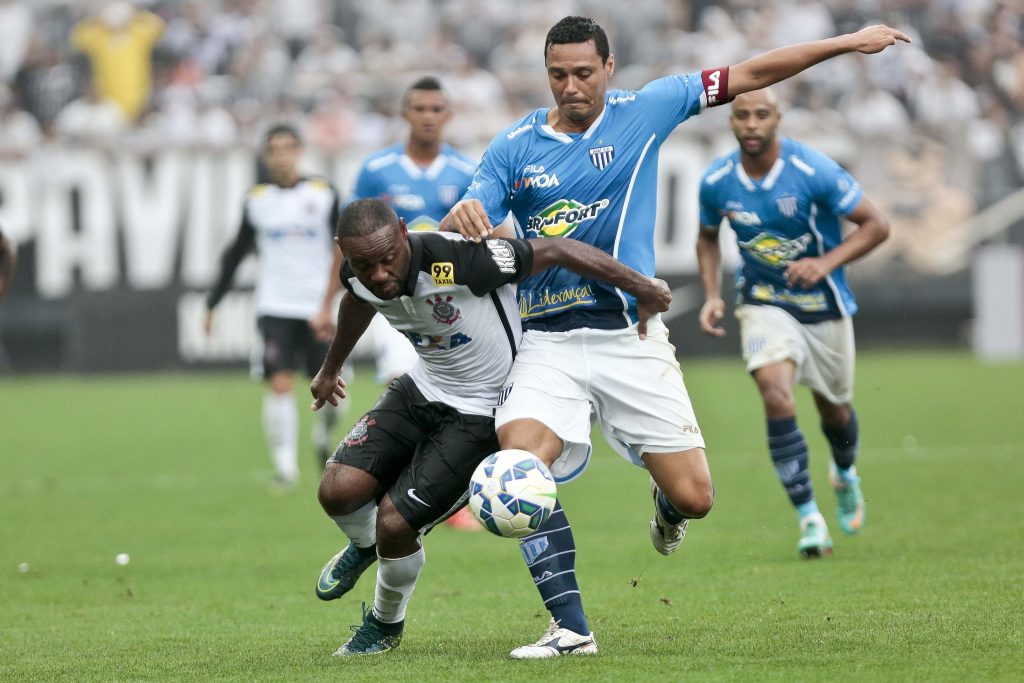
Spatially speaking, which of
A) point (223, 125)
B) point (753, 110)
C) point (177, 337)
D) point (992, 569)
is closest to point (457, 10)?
point (223, 125)

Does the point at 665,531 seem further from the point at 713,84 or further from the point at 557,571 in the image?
the point at 713,84

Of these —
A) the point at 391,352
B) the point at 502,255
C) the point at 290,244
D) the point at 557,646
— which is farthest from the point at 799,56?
the point at 290,244

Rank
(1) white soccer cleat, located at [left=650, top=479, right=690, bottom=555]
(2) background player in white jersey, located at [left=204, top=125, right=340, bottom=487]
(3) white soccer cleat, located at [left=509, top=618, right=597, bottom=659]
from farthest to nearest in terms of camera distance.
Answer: (2) background player in white jersey, located at [left=204, top=125, right=340, bottom=487] → (1) white soccer cleat, located at [left=650, top=479, right=690, bottom=555] → (3) white soccer cleat, located at [left=509, top=618, right=597, bottom=659]

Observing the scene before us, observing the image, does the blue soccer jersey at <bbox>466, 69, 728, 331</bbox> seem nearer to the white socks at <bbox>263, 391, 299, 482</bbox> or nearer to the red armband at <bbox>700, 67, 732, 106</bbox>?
the red armband at <bbox>700, 67, 732, 106</bbox>

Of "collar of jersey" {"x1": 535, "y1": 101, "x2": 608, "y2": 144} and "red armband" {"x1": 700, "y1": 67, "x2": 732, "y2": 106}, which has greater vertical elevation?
Result: "red armband" {"x1": 700, "y1": 67, "x2": 732, "y2": 106}

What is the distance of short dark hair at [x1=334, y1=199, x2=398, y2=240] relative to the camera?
5.58 metres

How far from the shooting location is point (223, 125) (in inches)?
979

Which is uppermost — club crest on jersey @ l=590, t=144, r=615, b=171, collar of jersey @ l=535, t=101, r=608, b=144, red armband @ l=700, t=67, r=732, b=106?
red armband @ l=700, t=67, r=732, b=106

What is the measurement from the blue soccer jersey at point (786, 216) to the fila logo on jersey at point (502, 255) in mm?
3270

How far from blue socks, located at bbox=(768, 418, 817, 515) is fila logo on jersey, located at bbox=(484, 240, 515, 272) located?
315 centimetres

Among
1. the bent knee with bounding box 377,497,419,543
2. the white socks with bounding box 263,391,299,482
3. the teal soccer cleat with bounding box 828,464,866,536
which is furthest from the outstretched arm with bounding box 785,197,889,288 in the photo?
the white socks with bounding box 263,391,299,482

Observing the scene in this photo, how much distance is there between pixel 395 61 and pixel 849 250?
18.1 m

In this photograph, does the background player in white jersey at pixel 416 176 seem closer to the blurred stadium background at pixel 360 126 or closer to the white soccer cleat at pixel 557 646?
the white soccer cleat at pixel 557 646

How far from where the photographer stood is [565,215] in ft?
20.9
